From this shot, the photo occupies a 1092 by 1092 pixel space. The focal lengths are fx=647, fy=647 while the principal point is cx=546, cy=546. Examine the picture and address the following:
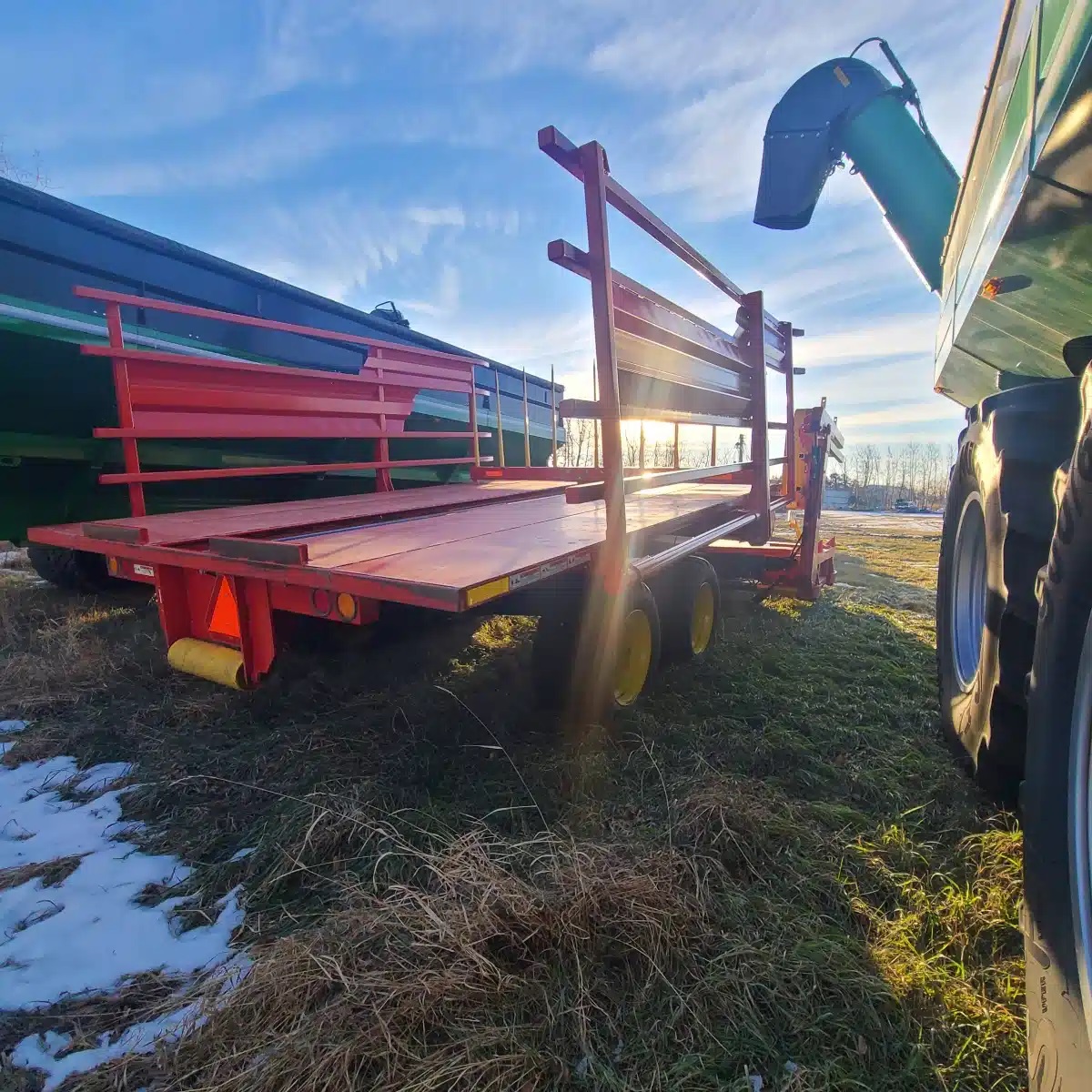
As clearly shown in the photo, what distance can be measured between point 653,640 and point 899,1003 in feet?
6.42

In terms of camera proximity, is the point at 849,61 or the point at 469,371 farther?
the point at 469,371

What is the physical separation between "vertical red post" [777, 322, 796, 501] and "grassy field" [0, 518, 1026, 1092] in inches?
112

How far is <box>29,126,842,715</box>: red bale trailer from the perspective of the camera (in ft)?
7.66

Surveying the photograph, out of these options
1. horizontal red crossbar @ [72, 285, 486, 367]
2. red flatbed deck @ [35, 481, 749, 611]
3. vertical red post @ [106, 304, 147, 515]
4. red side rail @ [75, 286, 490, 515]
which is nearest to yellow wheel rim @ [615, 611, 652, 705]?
red flatbed deck @ [35, 481, 749, 611]

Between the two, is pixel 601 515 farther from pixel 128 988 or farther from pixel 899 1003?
pixel 128 988

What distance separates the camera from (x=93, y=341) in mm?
3787

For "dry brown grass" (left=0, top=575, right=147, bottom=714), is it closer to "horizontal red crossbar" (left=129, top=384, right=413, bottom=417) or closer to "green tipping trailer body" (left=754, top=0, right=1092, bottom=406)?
"horizontal red crossbar" (left=129, top=384, right=413, bottom=417)

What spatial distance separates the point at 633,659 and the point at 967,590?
5.00ft

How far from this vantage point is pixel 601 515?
153 inches

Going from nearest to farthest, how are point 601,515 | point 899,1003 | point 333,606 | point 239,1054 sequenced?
point 239,1054, point 899,1003, point 333,606, point 601,515

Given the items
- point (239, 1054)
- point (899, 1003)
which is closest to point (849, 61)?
point (899, 1003)

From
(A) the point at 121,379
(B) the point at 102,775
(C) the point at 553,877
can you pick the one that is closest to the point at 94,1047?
(C) the point at 553,877

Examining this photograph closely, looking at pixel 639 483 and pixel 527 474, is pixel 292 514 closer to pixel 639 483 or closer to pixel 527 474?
pixel 639 483

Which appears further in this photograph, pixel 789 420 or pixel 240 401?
pixel 789 420
